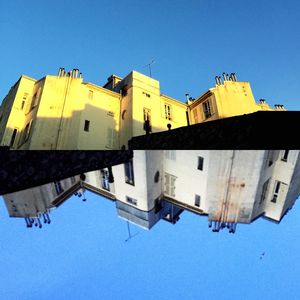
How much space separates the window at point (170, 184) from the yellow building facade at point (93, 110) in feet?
13.9

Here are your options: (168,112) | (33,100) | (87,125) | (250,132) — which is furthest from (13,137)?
(250,132)

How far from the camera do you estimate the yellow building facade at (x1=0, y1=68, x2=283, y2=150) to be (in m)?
23.5

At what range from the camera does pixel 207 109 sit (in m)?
29.9

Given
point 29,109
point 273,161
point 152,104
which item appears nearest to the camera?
point 273,161

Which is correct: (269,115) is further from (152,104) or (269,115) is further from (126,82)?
(126,82)

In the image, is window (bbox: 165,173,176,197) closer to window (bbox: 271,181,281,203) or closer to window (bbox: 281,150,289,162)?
window (bbox: 271,181,281,203)

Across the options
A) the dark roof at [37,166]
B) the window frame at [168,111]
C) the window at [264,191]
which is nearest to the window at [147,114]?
the window frame at [168,111]

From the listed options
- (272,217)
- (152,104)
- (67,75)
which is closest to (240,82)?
(152,104)

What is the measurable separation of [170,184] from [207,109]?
37.6ft

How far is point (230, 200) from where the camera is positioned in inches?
791

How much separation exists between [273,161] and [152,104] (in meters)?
13.2

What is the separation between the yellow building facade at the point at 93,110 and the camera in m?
23.5

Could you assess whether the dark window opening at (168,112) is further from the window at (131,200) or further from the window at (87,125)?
the window at (131,200)

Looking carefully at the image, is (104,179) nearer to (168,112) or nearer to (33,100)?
(33,100)
